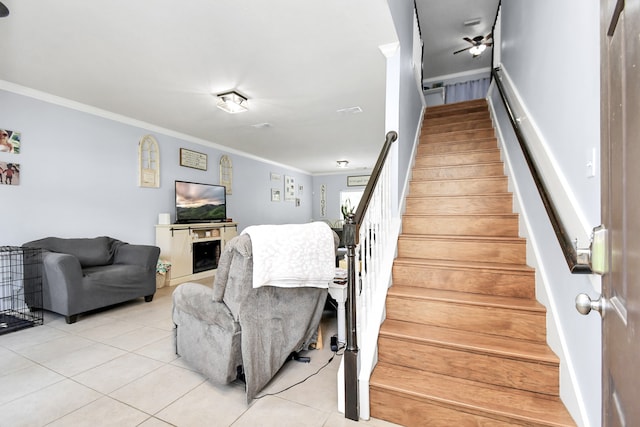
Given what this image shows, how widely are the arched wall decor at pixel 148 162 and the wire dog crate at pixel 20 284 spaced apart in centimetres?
172

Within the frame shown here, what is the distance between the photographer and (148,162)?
Answer: 4879 millimetres

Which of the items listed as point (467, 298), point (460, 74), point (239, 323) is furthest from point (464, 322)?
point (460, 74)

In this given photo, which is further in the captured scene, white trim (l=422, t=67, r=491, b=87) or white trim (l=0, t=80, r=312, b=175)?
white trim (l=422, t=67, r=491, b=87)

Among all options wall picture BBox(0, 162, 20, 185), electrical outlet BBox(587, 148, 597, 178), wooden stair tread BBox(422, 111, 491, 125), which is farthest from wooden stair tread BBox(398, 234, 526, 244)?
wall picture BBox(0, 162, 20, 185)

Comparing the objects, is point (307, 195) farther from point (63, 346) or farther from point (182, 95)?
point (63, 346)

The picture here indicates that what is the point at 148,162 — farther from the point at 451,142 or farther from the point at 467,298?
the point at 467,298

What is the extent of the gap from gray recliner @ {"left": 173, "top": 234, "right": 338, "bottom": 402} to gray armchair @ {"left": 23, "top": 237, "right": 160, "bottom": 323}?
5.42 ft

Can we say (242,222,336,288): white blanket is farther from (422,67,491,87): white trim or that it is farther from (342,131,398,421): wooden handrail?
(422,67,491,87): white trim

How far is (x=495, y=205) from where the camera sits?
8.88 ft

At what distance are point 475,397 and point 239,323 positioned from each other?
1.37m

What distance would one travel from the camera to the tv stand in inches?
189

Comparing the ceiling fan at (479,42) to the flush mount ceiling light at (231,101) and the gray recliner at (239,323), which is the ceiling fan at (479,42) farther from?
the gray recliner at (239,323)

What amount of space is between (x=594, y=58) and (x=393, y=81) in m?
1.68

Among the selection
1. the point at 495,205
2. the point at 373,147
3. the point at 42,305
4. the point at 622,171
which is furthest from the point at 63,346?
the point at 373,147
